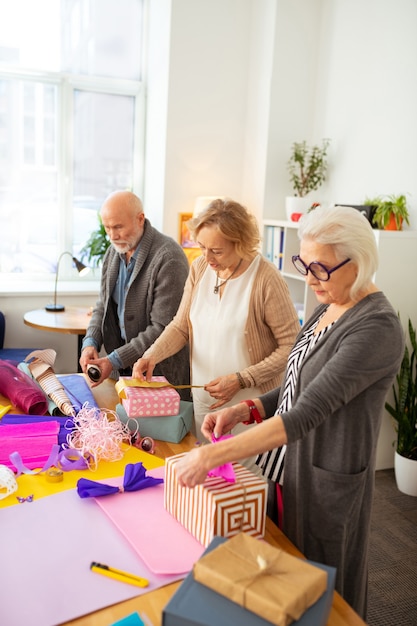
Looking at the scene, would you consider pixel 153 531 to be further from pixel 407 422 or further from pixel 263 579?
pixel 407 422

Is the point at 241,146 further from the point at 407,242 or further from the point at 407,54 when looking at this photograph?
the point at 407,242

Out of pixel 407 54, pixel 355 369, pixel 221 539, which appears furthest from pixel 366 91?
pixel 221 539

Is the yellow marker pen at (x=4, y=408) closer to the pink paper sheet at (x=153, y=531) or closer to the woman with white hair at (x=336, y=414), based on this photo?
the pink paper sheet at (x=153, y=531)

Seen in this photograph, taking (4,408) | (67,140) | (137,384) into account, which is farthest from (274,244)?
(4,408)

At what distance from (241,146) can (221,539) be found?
4408mm

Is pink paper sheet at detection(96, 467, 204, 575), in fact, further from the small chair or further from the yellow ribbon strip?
the small chair

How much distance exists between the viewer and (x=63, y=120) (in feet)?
17.2

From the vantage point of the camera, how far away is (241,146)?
5.14 meters

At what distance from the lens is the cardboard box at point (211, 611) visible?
96cm

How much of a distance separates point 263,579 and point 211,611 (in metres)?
0.11

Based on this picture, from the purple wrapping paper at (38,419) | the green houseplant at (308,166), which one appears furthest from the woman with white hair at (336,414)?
the green houseplant at (308,166)

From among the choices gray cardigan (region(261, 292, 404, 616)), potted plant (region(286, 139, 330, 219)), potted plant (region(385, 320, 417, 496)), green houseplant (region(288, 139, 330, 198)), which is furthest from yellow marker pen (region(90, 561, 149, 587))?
green houseplant (region(288, 139, 330, 198))

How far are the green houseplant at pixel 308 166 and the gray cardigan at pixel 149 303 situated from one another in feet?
7.33

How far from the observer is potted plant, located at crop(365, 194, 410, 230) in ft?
11.8
